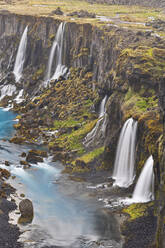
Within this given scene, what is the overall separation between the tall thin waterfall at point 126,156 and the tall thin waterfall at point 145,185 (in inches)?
100

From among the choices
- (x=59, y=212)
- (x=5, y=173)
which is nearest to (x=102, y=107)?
(x=5, y=173)

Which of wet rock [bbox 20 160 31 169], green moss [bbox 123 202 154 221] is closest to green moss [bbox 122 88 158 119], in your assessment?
green moss [bbox 123 202 154 221]

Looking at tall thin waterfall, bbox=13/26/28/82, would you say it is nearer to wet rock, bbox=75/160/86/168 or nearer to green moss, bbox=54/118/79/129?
green moss, bbox=54/118/79/129

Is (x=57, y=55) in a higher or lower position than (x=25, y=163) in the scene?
higher

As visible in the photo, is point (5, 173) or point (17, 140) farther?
point (17, 140)

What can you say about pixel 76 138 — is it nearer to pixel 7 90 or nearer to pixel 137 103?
pixel 137 103

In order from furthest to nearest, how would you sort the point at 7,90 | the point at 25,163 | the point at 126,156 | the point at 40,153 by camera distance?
the point at 7,90 → the point at 40,153 → the point at 25,163 → the point at 126,156

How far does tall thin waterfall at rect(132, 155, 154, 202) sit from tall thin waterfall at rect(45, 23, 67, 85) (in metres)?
49.8

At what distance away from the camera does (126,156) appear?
52375 mm

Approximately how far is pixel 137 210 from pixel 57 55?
5750cm

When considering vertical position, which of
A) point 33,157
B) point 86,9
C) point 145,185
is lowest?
point 145,185

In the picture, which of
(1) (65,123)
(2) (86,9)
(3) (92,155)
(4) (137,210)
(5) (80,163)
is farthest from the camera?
(2) (86,9)

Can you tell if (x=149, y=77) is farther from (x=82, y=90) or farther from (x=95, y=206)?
(x=82, y=90)

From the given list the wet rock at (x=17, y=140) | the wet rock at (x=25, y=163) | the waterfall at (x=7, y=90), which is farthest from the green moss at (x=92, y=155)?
the waterfall at (x=7, y=90)
